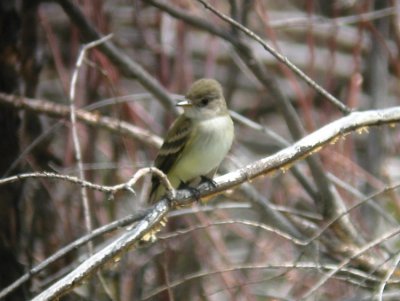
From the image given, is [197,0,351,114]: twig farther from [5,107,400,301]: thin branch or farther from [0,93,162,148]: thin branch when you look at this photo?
[0,93,162,148]: thin branch

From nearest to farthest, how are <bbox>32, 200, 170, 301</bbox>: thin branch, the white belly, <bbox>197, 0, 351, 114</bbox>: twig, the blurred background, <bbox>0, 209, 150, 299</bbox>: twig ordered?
<bbox>32, 200, 170, 301</bbox>: thin branch
<bbox>0, 209, 150, 299</bbox>: twig
<bbox>197, 0, 351, 114</bbox>: twig
the white belly
the blurred background

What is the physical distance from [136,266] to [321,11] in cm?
359

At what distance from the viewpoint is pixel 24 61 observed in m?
4.49

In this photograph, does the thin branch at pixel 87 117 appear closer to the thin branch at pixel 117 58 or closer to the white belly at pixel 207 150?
the thin branch at pixel 117 58

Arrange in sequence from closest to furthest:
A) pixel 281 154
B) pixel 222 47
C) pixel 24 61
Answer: pixel 281 154
pixel 24 61
pixel 222 47

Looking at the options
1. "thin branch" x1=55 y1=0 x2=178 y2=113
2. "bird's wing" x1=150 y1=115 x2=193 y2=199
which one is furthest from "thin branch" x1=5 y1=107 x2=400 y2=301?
"thin branch" x1=55 y1=0 x2=178 y2=113

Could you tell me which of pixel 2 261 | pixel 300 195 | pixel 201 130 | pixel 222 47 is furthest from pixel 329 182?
pixel 222 47

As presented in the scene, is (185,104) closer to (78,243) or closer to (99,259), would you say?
(78,243)

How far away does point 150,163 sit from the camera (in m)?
4.62

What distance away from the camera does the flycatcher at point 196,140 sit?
3.81m

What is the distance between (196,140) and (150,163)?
0.79 metres

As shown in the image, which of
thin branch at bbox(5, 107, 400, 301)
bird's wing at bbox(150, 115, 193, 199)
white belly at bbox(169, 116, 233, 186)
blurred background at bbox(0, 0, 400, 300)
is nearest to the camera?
thin branch at bbox(5, 107, 400, 301)

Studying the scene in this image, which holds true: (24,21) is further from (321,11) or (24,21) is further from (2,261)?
(321,11)

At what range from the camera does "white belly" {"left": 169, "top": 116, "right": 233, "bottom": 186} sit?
12.4 ft
